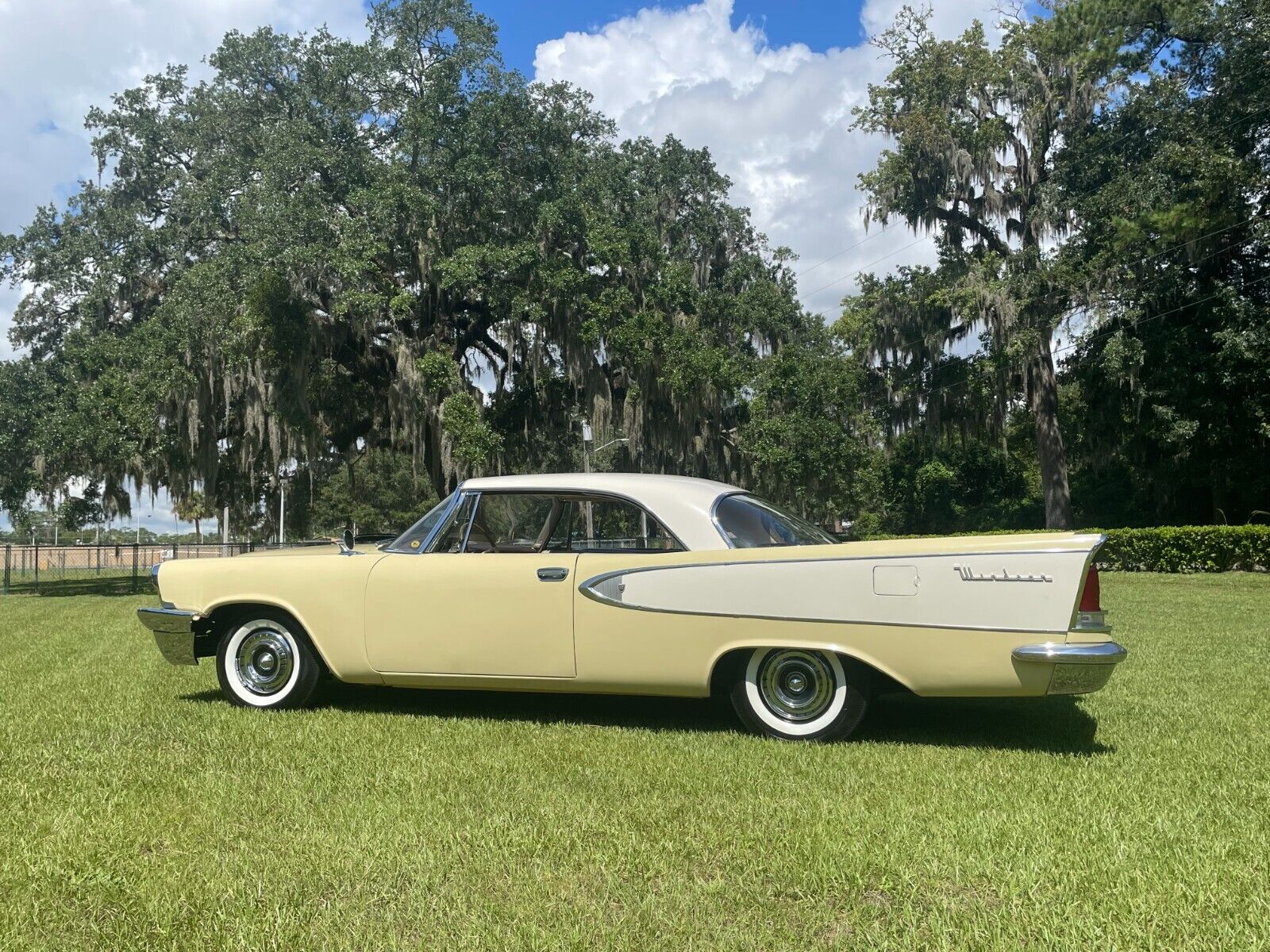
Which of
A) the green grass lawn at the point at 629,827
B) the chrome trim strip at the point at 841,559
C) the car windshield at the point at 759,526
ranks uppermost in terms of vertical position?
the car windshield at the point at 759,526

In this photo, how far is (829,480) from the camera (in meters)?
33.3

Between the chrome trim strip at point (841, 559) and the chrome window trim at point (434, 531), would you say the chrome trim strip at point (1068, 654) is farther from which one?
the chrome window trim at point (434, 531)

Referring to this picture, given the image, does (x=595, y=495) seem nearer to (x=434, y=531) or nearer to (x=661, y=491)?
(x=661, y=491)

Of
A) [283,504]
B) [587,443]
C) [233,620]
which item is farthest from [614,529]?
[283,504]

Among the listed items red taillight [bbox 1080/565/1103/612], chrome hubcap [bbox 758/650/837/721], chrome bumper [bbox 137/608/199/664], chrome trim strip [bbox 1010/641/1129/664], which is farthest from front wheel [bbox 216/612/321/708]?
red taillight [bbox 1080/565/1103/612]

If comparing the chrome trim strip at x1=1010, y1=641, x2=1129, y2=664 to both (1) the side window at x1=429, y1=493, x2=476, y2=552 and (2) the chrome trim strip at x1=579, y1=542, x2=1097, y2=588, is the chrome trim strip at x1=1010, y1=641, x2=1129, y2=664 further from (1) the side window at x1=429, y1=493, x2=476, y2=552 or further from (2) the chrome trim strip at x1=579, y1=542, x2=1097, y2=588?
(1) the side window at x1=429, y1=493, x2=476, y2=552

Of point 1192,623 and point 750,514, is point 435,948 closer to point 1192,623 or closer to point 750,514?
point 750,514

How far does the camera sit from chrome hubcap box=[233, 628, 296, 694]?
6367 millimetres

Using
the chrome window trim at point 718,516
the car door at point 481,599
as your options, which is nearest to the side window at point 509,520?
the car door at point 481,599

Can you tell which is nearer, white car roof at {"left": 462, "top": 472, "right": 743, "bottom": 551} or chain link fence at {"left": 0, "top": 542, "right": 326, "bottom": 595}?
white car roof at {"left": 462, "top": 472, "right": 743, "bottom": 551}

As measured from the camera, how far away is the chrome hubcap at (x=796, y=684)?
17.4 feet

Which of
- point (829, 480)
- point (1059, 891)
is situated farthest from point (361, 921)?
point (829, 480)

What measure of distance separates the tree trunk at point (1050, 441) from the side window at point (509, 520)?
25334mm

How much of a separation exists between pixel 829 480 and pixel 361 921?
3126 cm
